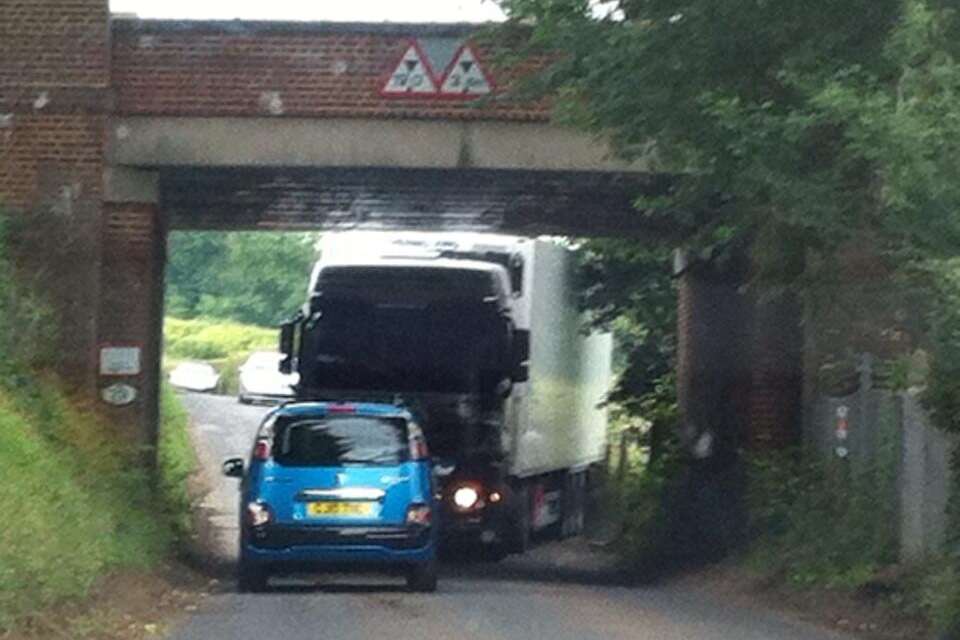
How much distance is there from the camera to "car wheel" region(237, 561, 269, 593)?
2266 centimetres

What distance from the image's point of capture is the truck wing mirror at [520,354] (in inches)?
1097

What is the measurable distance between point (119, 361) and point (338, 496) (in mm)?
4842

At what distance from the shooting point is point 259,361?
Answer: 221 ft

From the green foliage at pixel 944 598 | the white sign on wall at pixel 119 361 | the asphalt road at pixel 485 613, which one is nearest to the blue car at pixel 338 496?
the asphalt road at pixel 485 613

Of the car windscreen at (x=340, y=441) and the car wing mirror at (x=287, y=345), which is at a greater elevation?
the car wing mirror at (x=287, y=345)

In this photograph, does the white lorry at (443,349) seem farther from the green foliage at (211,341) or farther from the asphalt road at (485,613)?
the green foliage at (211,341)

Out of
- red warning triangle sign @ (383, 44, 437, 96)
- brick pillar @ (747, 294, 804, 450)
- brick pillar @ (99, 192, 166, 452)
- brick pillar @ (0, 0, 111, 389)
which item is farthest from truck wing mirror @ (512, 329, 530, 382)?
brick pillar @ (0, 0, 111, 389)

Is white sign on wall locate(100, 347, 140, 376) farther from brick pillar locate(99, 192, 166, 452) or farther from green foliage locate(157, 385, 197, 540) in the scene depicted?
green foliage locate(157, 385, 197, 540)

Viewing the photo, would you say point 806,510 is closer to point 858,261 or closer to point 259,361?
point 858,261

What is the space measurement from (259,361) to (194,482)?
2358 cm

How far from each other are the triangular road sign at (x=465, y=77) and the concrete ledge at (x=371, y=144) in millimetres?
352

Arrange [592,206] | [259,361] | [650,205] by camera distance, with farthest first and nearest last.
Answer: [259,361] < [592,206] < [650,205]

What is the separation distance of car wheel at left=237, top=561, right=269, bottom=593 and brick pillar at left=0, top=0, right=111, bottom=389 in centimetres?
396

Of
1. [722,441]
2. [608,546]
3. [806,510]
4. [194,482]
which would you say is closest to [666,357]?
[608,546]
